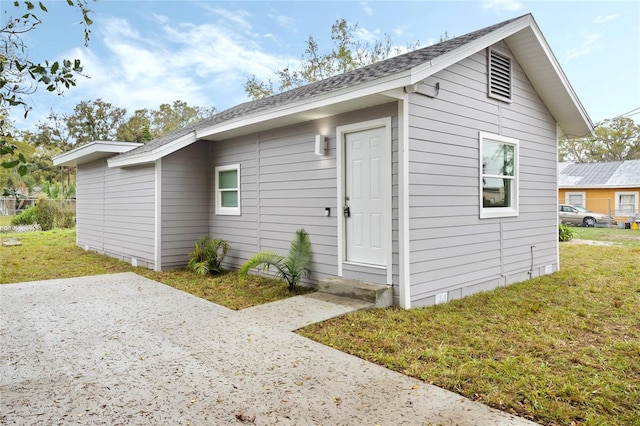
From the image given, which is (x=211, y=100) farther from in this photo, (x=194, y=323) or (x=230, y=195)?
(x=194, y=323)

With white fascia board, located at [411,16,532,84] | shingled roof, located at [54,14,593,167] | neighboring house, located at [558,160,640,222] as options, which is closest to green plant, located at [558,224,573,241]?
shingled roof, located at [54,14,593,167]

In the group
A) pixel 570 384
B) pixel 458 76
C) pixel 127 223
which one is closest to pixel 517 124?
pixel 458 76

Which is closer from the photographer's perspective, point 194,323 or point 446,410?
point 446,410

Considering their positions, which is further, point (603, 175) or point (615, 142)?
point (615, 142)

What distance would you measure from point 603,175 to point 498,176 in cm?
2216

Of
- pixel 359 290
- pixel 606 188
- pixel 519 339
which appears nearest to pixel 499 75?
pixel 359 290

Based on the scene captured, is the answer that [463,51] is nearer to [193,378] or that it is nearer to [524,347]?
[524,347]

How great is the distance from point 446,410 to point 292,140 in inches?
190

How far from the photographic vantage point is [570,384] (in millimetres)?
2990

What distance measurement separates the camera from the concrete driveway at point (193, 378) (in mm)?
2529

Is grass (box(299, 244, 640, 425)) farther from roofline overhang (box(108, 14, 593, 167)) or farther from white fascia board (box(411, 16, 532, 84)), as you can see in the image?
white fascia board (box(411, 16, 532, 84))

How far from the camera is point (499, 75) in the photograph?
6.50 metres

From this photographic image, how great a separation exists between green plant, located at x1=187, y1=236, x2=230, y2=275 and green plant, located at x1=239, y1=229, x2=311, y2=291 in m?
1.60

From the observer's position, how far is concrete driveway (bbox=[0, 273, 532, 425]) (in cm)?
253
